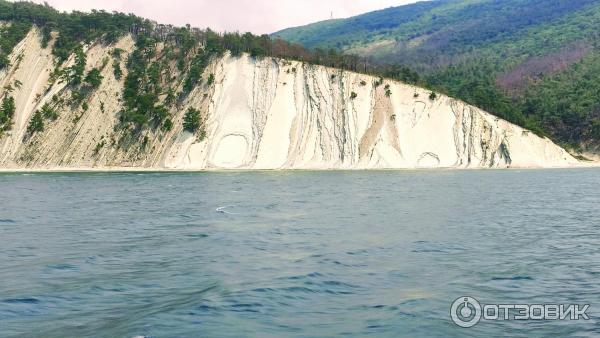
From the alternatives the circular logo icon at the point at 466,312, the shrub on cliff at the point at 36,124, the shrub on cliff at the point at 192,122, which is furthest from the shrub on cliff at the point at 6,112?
the circular logo icon at the point at 466,312

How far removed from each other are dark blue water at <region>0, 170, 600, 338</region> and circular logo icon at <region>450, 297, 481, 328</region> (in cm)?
24

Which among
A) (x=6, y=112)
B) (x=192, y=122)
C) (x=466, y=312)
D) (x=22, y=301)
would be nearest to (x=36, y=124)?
(x=6, y=112)

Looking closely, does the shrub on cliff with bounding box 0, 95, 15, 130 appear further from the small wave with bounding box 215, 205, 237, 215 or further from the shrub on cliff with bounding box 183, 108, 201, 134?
the small wave with bounding box 215, 205, 237, 215

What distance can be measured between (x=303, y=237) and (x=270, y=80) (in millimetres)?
83293

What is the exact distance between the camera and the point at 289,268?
1922cm

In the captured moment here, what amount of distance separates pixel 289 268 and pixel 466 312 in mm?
6411

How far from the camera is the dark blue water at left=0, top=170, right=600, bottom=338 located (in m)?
13.4

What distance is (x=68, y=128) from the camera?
341 feet

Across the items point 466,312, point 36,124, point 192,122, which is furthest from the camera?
point 36,124

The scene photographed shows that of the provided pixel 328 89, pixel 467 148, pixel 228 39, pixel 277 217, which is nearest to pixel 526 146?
pixel 467 148

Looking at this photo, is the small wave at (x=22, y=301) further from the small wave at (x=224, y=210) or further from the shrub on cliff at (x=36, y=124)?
the shrub on cliff at (x=36, y=124)

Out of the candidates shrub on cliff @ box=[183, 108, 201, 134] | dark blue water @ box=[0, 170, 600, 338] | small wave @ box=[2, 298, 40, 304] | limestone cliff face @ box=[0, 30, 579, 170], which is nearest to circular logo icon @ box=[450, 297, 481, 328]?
dark blue water @ box=[0, 170, 600, 338]

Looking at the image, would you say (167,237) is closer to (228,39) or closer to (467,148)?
(467,148)

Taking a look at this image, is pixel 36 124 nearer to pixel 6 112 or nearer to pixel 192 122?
pixel 6 112
